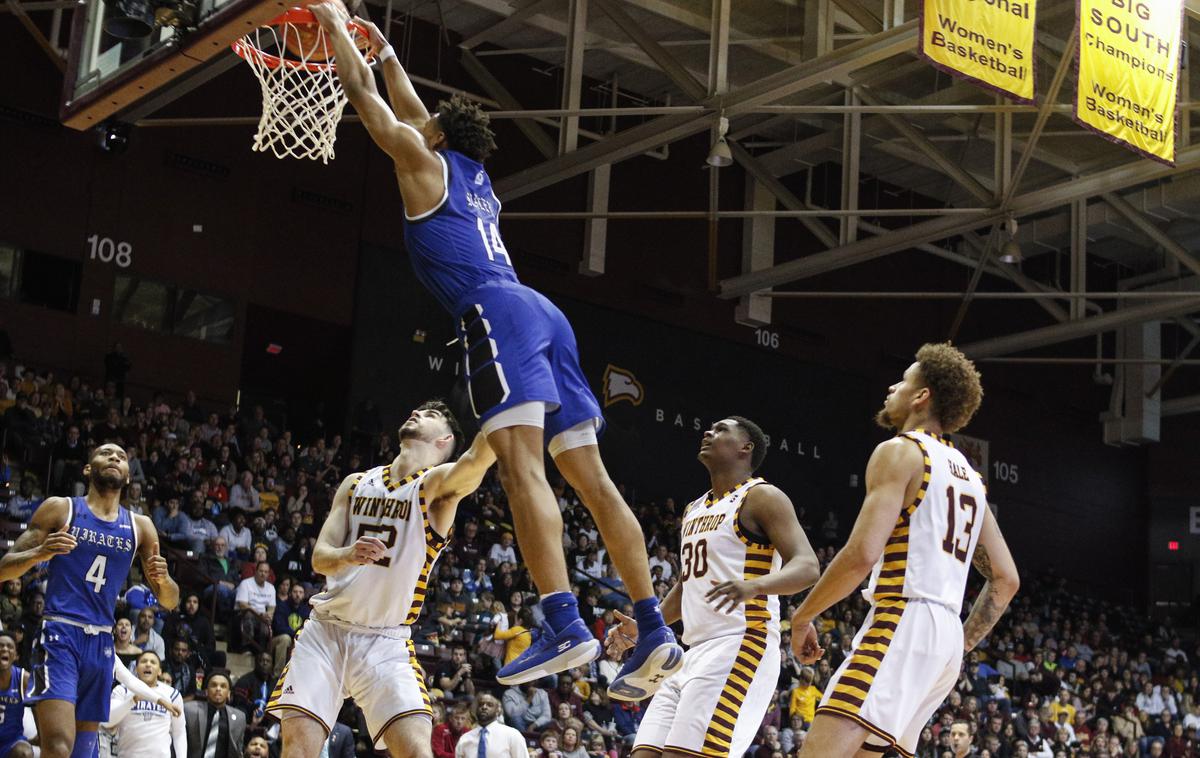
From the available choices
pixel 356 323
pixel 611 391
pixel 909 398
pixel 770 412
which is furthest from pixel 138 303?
pixel 909 398

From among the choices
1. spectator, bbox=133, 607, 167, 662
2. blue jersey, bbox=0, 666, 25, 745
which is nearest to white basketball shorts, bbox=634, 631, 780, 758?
blue jersey, bbox=0, 666, 25, 745

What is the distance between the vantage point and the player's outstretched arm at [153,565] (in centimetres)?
964

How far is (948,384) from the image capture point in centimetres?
655

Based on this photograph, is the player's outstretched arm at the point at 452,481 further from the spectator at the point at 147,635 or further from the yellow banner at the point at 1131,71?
the yellow banner at the point at 1131,71

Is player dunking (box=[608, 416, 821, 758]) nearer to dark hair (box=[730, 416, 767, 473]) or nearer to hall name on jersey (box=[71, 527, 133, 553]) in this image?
dark hair (box=[730, 416, 767, 473])

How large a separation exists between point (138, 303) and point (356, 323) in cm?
359

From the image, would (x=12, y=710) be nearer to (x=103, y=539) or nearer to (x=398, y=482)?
(x=103, y=539)

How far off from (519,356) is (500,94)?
1985 cm

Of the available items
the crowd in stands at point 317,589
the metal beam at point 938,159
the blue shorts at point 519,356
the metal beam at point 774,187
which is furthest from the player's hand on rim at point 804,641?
the metal beam at point 774,187

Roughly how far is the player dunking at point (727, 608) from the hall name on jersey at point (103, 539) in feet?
12.2

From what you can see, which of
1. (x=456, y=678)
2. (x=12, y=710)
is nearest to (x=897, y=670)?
(x=12, y=710)

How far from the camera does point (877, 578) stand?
637 cm

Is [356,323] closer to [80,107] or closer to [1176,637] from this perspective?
[80,107]

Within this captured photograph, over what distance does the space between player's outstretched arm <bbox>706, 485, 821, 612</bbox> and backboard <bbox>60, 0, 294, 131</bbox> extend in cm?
367
